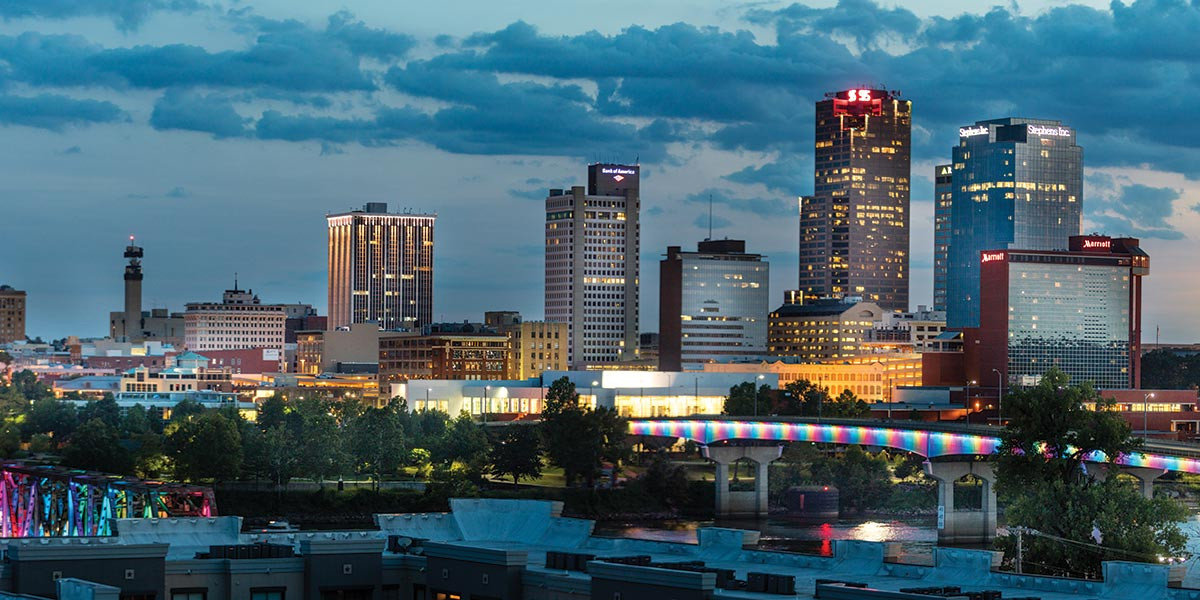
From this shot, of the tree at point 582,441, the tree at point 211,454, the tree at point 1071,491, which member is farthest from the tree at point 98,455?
the tree at point 1071,491

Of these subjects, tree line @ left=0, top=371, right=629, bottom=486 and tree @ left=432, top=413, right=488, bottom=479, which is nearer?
tree line @ left=0, top=371, right=629, bottom=486

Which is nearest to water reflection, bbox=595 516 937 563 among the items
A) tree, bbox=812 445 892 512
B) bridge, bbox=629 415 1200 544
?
bridge, bbox=629 415 1200 544

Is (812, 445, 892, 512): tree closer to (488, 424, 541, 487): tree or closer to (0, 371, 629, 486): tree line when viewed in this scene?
(0, 371, 629, 486): tree line

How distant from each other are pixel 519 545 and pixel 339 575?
7.65m

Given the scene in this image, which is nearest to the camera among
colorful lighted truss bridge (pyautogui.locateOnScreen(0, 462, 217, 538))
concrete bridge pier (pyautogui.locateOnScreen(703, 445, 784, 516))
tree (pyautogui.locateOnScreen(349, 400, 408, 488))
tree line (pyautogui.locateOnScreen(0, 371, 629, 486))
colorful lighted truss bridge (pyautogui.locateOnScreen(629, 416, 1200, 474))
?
colorful lighted truss bridge (pyautogui.locateOnScreen(0, 462, 217, 538))

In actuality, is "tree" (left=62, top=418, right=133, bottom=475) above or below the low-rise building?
below

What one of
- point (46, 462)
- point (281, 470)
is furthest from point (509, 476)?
point (46, 462)

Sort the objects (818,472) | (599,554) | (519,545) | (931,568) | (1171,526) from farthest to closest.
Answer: (818,472)
(1171,526)
(519,545)
(599,554)
(931,568)

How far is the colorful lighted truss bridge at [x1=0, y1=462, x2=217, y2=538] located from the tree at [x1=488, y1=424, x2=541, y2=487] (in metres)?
50.2

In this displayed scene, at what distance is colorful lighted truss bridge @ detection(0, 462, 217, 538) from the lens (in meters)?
119

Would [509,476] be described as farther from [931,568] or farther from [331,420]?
[931,568]

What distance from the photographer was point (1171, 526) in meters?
107

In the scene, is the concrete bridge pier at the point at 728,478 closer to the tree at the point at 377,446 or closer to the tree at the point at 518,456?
the tree at the point at 518,456

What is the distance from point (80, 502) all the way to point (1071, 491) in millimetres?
59097
